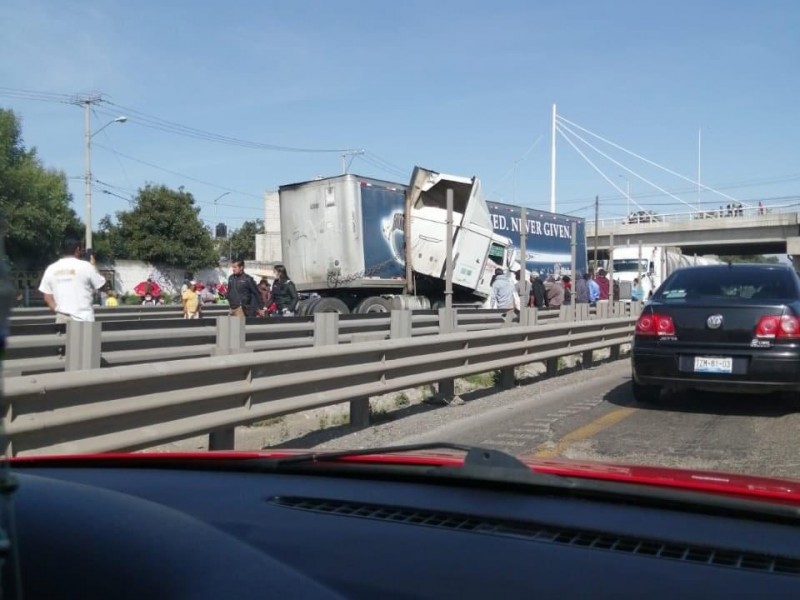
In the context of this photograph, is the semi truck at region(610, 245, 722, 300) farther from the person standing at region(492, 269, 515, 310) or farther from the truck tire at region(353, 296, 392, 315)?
the truck tire at region(353, 296, 392, 315)

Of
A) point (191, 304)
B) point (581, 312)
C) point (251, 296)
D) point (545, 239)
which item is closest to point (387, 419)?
point (251, 296)

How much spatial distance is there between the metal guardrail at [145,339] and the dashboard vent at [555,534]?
2.03m

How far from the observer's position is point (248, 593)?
4.52ft

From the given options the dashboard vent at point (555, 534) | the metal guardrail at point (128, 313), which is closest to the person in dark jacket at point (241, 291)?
the metal guardrail at point (128, 313)

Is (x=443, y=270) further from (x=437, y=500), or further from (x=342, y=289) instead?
(x=437, y=500)

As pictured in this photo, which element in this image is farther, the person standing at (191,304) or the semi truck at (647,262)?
the semi truck at (647,262)

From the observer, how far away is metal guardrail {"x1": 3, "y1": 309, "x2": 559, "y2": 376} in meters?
6.25

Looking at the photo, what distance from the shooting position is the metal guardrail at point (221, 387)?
4816 mm

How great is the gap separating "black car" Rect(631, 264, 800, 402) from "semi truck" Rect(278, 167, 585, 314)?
10.2m

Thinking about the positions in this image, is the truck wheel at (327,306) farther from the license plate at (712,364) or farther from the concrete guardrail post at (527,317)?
the license plate at (712,364)

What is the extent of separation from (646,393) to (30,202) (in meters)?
29.5

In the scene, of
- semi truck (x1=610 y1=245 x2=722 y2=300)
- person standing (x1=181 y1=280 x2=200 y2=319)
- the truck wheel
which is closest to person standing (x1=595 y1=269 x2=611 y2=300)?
semi truck (x1=610 y1=245 x2=722 y2=300)

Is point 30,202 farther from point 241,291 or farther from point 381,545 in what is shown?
point 381,545

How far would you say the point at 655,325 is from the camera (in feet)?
29.1
